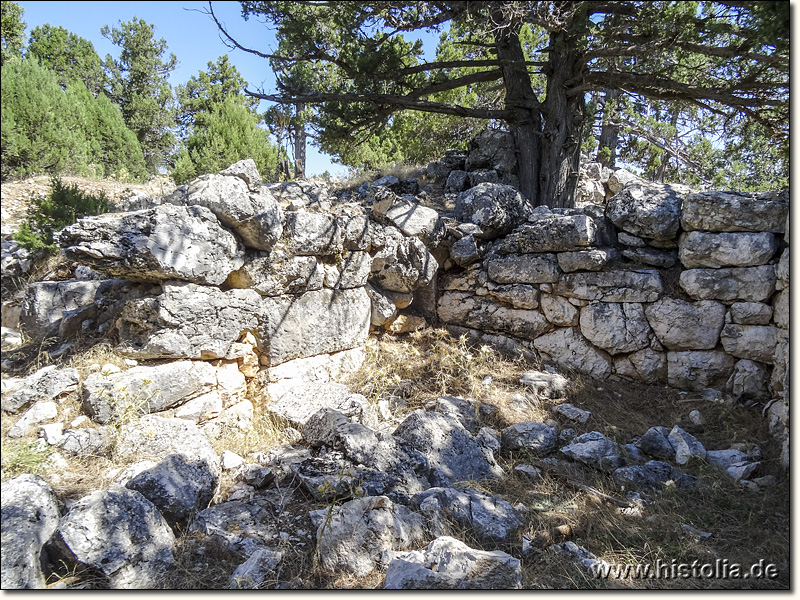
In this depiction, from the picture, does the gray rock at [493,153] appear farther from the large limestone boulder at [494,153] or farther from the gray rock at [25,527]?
the gray rock at [25,527]

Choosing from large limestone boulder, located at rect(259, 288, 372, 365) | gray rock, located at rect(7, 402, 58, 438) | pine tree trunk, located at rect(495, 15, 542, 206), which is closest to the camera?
gray rock, located at rect(7, 402, 58, 438)

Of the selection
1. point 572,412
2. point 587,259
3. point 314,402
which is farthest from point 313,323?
point 587,259

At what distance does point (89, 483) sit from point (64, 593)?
0.88 metres

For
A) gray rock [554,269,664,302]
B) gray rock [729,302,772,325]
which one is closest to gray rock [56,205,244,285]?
gray rock [554,269,664,302]

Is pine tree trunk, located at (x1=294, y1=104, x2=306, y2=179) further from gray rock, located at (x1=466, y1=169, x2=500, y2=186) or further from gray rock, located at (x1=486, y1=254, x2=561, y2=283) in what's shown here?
gray rock, located at (x1=486, y1=254, x2=561, y2=283)

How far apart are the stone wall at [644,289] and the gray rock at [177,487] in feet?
12.1

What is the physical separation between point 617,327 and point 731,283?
1153 millimetres

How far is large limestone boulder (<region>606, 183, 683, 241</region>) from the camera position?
203 inches

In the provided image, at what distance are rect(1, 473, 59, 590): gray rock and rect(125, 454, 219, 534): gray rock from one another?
0.49m

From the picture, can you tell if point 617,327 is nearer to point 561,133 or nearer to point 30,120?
point 561,133

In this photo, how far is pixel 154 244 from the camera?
3898 millimetres

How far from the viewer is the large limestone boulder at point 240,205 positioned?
4266 millimetres

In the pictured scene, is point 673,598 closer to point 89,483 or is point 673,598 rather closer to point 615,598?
point 615,598

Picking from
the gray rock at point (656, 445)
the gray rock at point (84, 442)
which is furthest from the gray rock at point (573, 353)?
the gray rock at point (84, 442)
